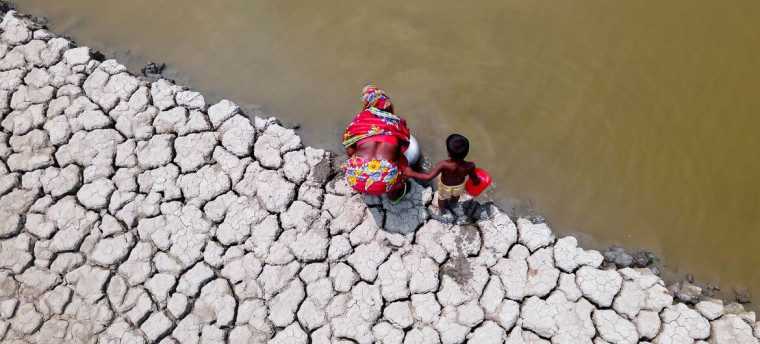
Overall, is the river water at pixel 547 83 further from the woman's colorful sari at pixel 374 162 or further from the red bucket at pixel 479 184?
the woman's colorful sari at pixel 374 162

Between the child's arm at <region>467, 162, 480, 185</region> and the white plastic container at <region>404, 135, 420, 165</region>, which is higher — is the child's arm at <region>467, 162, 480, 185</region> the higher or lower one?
the lower one

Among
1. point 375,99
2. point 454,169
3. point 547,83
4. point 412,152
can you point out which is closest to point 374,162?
point 454,169

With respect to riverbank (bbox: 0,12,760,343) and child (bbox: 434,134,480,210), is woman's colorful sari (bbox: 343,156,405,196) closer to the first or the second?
child (bbox: 434,134,480,210)

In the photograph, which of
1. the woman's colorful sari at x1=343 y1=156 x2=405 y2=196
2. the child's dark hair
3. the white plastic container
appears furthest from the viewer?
the white plastic container

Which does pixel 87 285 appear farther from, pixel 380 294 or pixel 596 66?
pixel 596 66

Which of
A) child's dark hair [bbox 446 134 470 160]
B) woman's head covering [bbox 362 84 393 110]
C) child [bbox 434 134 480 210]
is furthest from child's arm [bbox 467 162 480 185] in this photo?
woman's head covering [bbox 362 84 393 110]

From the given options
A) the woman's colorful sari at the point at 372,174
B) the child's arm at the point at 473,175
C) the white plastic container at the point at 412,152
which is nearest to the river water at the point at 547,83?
the white plastic container at the point at 412,152
